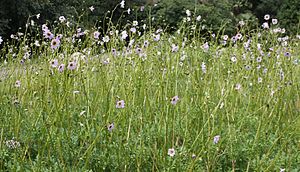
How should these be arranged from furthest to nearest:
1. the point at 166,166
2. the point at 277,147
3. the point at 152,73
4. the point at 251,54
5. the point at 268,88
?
the point at 251,54, the point at 152,73, the point at 268,88, the point at 277,147, the point at 166,166

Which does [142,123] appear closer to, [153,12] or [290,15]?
[153,12]

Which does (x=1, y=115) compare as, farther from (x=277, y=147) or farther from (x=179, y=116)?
(x=277, y=147)

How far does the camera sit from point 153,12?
31.1 feet

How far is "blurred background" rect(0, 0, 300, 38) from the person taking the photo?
752cm

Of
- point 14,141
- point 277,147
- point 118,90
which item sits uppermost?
point 118,90

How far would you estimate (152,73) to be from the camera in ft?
10.3

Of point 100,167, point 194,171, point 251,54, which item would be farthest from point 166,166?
point 251,54

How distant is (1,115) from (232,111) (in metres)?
1.32

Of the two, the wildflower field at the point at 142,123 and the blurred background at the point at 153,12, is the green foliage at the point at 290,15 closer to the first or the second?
the blurred background at the point at 153,12

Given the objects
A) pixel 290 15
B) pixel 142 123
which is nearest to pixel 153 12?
pixel 290 15

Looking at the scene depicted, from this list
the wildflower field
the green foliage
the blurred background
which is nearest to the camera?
the wildflower field

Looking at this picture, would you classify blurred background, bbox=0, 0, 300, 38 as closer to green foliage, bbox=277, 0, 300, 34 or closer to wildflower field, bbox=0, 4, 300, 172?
green foliage, bbox=277, 0, 300, 34

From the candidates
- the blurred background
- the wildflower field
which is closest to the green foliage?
the blurred background

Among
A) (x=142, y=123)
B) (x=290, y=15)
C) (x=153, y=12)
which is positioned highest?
(x=153, y=12)
